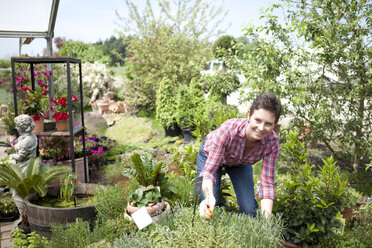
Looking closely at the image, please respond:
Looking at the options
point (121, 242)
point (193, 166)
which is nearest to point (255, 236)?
point (121, 242)

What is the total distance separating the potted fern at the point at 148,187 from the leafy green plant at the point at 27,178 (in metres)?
0.93

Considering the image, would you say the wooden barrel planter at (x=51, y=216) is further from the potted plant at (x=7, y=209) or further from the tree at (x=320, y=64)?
the tree at (x=320, y=64)

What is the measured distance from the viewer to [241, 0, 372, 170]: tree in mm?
3760

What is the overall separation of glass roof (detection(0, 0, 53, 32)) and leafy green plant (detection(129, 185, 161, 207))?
280cm

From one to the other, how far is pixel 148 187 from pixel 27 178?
1.31 meters

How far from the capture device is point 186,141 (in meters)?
6.73

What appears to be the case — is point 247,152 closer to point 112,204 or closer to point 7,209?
point 112,204

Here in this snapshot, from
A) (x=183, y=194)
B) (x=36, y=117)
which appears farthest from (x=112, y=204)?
(x=36, y=117)

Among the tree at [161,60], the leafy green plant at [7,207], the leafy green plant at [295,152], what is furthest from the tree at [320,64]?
the tree at [161,60]

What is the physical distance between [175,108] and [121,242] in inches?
231

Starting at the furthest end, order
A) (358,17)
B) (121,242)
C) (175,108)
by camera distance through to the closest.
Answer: (175,108), (358,17), (121,242)

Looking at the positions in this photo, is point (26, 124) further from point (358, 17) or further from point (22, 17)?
point (358, 17)

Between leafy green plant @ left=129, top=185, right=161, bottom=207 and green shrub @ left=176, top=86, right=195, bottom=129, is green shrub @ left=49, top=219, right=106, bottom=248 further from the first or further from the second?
green shrub @ left=176, top=86, right=195, bottom=129

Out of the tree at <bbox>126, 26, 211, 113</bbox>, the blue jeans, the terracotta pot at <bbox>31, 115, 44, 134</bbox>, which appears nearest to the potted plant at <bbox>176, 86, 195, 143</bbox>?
the tree at <bbox>126, 26, 211, 113</bbox>
